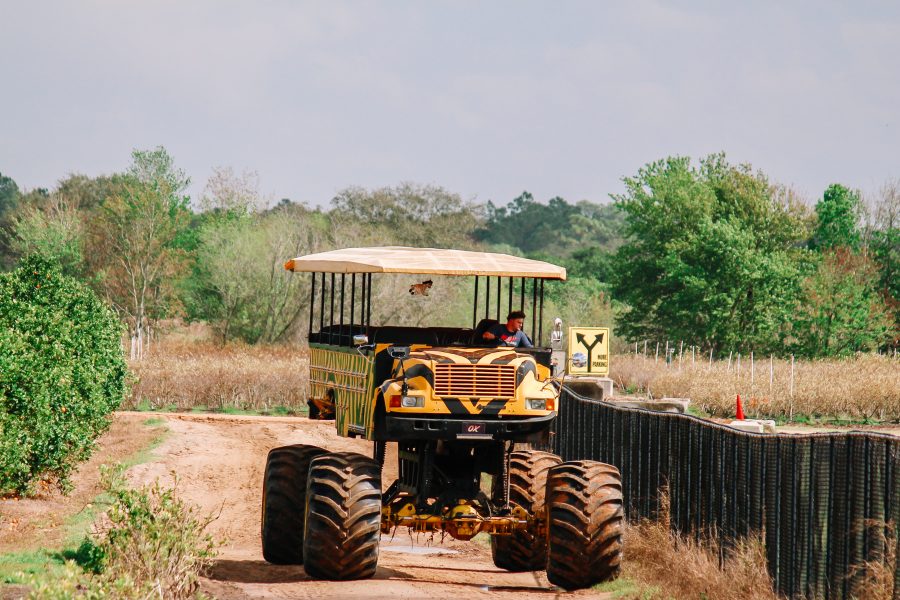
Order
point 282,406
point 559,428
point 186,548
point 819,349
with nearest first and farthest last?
point 186,548 < point 559,428 < point 282,406 < point 819,349

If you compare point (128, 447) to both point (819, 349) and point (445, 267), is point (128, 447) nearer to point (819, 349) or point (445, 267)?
point (445, 267)

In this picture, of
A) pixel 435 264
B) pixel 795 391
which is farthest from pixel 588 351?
pixel 435 264

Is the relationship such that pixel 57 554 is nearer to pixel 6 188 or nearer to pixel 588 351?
pixel 588 351

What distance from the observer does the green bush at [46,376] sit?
17.2 metres

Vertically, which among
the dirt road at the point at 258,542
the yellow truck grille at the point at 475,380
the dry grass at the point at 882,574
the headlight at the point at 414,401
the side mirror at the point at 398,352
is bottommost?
the dirt road at the point at 258,542

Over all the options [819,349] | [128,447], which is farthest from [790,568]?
[819,349]

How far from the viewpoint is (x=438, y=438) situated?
13.1 metres

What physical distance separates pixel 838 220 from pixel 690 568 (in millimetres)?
67499

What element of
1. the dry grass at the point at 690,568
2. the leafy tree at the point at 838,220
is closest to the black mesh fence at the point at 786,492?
the dry grass at the point at 690,568

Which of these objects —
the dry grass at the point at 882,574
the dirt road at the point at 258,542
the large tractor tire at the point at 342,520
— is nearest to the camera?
the dry grass at the point at 882,574

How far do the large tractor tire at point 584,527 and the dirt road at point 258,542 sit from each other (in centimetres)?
38

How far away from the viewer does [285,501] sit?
→ 14.6m

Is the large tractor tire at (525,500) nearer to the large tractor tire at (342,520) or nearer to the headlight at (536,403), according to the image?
the headlight at (536,403)

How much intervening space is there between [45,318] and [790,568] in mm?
11950
